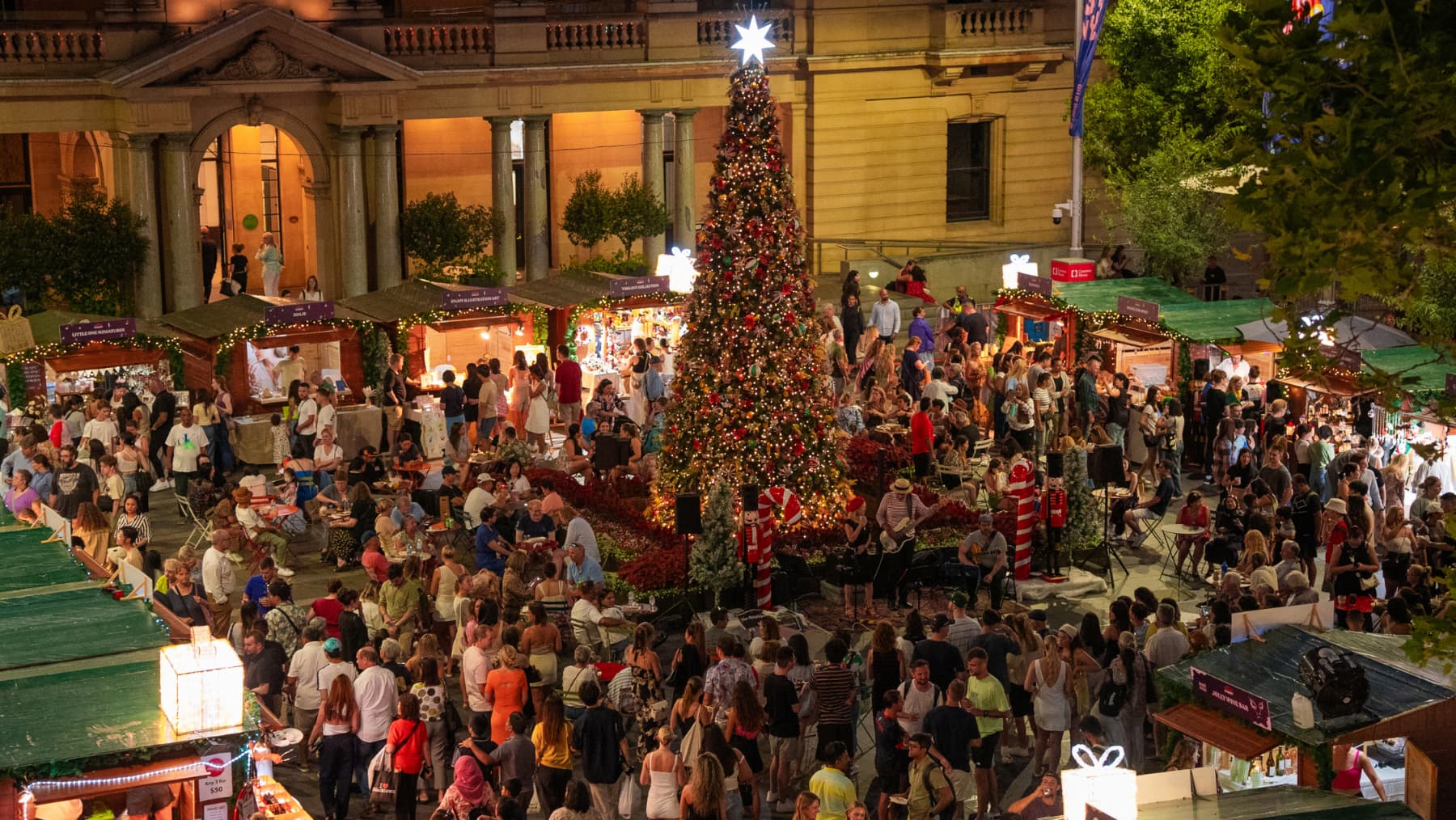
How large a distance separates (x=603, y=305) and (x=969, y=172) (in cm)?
1226

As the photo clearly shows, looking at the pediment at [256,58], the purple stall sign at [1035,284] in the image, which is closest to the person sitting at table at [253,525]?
the pediment at [256,58]

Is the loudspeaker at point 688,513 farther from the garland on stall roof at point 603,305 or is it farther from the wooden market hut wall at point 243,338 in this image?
the garland on stall roof at point 603,305

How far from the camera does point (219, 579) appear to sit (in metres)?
19.2

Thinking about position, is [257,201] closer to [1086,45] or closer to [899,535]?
[1086,45]

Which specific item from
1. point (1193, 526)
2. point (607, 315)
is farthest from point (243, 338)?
point (1193, 526)

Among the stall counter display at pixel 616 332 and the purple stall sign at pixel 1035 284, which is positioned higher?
the purple stall sign at pixel 1035 284

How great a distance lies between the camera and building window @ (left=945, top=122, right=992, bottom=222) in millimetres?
40594

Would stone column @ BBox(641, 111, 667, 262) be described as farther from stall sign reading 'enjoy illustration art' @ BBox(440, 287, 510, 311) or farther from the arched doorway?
stall sign reading 'enjoy illustration art' @ BBox(440, 287, 510, 311)

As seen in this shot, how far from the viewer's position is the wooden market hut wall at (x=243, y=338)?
28344 mm

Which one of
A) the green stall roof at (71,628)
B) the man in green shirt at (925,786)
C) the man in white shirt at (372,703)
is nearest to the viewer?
the green stall roof at (71,628)

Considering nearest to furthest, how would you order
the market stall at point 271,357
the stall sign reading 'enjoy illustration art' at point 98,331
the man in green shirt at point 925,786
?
1. the man in green shirt at point 925,786
2. the stall sign reading 'enjoy illustration art' at point 98,331
3. the market stall at point 271,357

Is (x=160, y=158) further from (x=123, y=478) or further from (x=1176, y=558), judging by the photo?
(x=1176, y=558)

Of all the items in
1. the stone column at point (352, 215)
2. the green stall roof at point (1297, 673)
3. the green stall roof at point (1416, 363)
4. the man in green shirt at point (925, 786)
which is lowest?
the man in green shirt at point (925, 786)

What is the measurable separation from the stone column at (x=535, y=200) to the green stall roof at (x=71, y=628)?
74.4 ft
